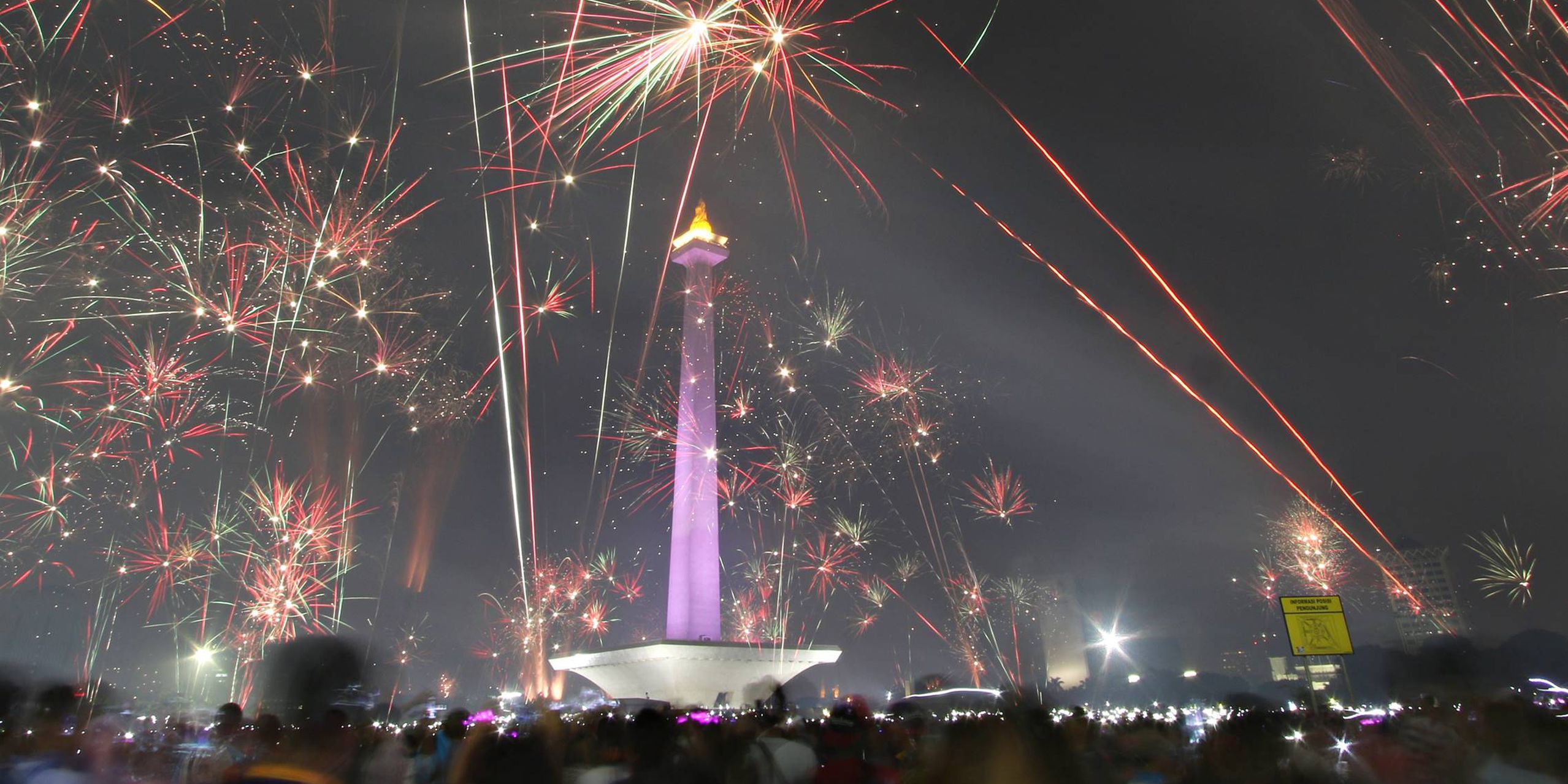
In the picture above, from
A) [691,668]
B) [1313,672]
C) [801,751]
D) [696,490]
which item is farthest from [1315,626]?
[1313,672]

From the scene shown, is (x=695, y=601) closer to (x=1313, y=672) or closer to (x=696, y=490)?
(x=696, y=490)

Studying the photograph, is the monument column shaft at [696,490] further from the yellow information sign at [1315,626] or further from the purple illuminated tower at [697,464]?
the yellow information sign at [1315,626]

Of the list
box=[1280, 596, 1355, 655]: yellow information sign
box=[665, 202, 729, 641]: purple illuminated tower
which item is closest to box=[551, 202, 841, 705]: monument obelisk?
box=[665, 202, 729, 641]: purple illuminated tower

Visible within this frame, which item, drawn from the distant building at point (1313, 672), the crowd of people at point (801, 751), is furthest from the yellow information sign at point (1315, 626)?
the distant building at point (1313, 672)

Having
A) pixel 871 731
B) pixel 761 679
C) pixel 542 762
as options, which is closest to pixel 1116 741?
pixel 871 731

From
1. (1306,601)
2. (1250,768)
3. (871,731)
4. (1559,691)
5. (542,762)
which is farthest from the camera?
(1559,691)

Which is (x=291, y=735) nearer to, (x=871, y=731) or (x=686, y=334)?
(x=871, y=731)
